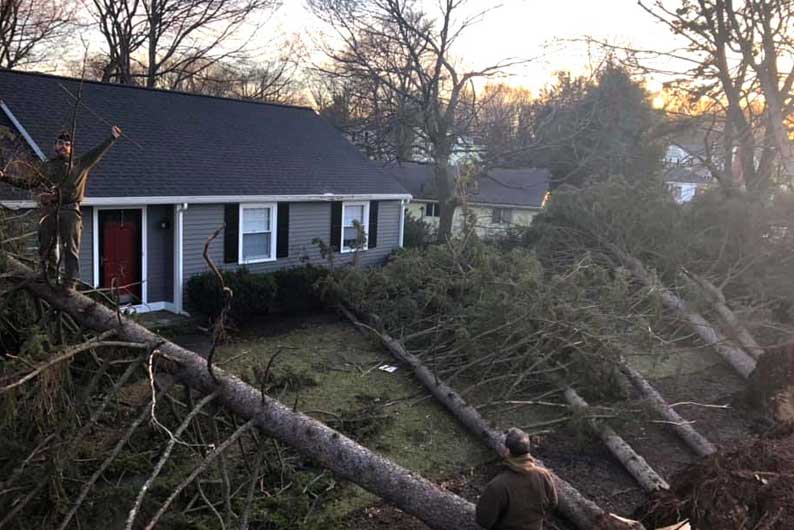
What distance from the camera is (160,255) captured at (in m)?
13.5

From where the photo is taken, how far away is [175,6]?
27469 millimetres

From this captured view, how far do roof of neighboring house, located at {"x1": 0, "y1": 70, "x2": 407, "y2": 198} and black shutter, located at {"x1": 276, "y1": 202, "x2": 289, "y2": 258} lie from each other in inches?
15.3

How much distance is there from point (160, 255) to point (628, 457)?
32.1ft

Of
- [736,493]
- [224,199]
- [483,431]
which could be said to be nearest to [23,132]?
[224,199]

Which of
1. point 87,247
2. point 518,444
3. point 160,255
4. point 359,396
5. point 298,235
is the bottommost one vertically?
point 359,396

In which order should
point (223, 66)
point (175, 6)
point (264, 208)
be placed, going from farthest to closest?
1. point (223, 66)
2. point (175, 6)
3. point (264, 208)

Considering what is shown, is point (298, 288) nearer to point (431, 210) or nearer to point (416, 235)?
point (416, 235)

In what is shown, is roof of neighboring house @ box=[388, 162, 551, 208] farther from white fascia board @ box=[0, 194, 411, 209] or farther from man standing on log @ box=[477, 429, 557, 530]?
man standing on log @ box=[477, 429, 557, 530]

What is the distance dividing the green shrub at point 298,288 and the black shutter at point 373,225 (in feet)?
10.3

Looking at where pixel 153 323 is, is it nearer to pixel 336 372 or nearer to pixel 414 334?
pixel 336 372

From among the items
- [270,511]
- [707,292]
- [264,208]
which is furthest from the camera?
[264,208]

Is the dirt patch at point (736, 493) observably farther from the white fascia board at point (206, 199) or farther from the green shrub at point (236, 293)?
the white fascia board at point (206, 199)

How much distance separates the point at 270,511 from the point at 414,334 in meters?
5.44

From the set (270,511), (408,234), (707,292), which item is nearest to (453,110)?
(408,234)
